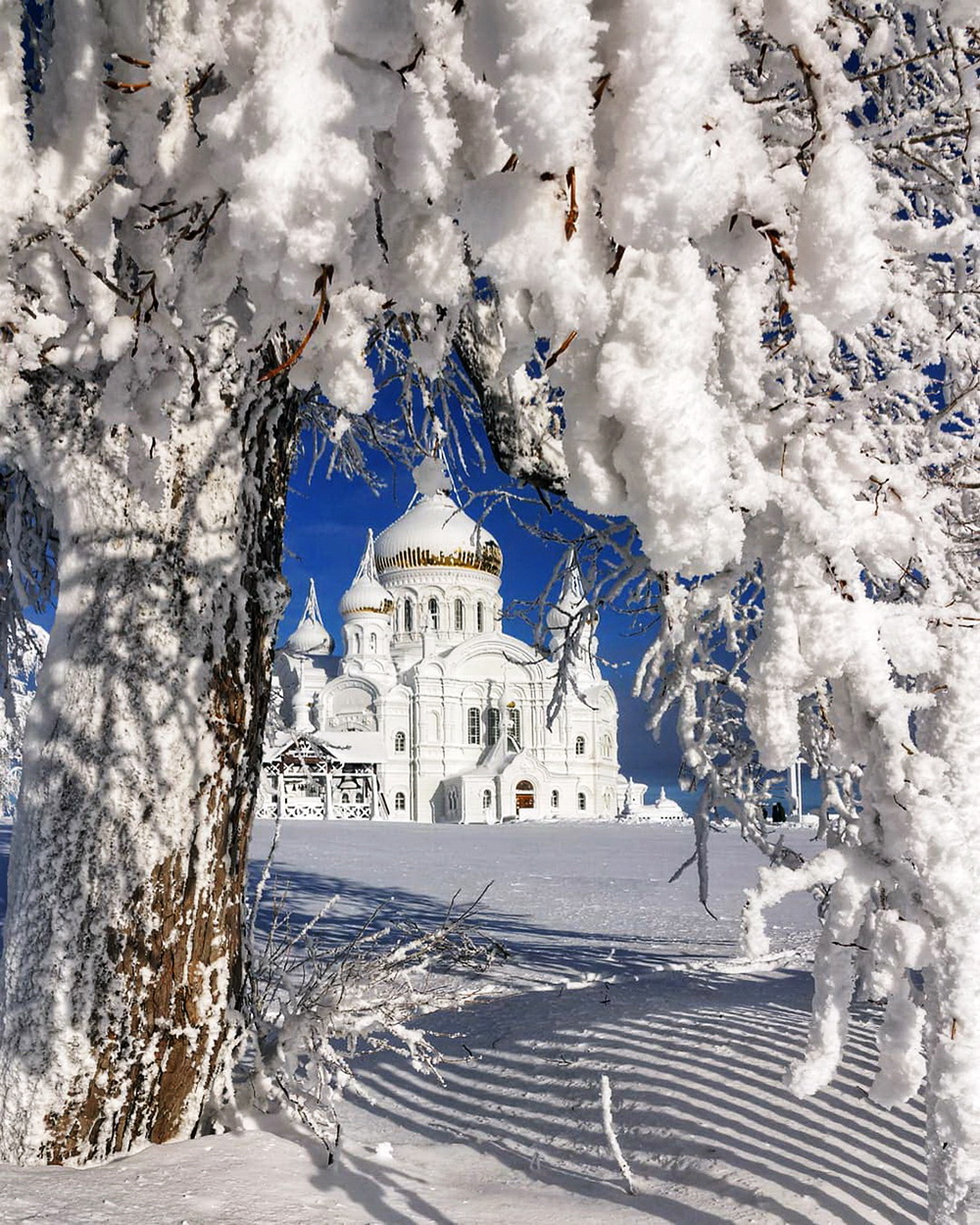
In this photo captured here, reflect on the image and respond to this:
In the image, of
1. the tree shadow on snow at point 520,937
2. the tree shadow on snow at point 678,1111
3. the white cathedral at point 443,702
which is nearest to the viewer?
the tree shadow on snow at point 678,1111

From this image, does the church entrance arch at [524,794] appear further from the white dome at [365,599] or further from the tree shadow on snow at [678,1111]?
the tree shadow on snow at [678,1111]

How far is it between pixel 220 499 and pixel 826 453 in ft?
6.11

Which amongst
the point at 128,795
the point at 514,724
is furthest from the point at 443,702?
the point at 128,795

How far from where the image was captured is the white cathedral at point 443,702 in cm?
4872

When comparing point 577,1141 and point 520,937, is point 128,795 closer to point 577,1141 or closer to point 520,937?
point 577,1141

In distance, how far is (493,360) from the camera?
3164mm

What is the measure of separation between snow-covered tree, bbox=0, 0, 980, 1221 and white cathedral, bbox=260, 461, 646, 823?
1707 inches

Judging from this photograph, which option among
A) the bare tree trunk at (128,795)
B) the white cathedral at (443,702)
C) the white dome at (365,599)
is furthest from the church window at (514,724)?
the bare tree trunk at (128,795)

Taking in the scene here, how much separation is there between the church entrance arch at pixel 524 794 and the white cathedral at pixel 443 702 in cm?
7

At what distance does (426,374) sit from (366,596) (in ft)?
164

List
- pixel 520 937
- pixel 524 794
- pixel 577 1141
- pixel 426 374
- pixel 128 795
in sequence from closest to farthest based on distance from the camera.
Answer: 1. pixel 426 374
2. pixel 128 795
3. pixel 577 1141
4. pixel 520 937
5. pixel 524 794

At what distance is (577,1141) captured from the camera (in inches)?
132

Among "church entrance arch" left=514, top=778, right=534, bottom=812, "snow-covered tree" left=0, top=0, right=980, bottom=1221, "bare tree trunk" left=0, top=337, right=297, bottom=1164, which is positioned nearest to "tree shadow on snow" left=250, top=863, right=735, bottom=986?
"bare tree trunk" left=0, top=337, right=297, bottom=1164

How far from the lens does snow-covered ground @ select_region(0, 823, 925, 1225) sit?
2.56 meters
